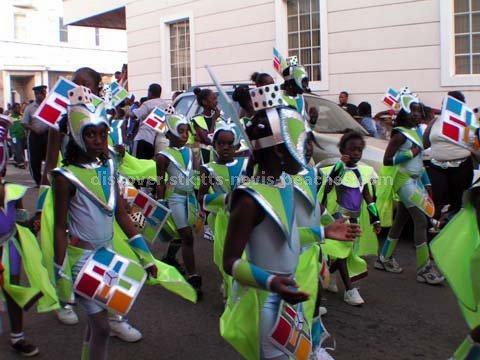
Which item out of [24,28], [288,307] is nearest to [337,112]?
[288,307]

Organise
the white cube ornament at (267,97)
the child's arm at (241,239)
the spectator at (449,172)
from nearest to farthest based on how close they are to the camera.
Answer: the child's arm at (241,239) → the white cube ornament at (267,97) → the spectator at (449,172)

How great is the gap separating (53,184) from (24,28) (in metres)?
33.6

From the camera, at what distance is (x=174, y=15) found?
16.5 m

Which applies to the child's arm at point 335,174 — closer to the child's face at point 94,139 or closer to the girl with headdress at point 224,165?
the girl with headdress at point 224,165

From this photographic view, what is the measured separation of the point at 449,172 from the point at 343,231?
16.6 feet

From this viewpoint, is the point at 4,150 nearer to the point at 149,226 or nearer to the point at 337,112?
the point at 149,226

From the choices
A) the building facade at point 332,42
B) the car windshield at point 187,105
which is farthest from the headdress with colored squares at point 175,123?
the building facade at point 332,42

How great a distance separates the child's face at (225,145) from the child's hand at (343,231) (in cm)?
252

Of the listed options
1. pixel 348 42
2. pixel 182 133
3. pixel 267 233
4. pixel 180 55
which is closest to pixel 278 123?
pixel 267 233

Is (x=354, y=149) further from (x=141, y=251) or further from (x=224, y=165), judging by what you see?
(x=141, y=251)

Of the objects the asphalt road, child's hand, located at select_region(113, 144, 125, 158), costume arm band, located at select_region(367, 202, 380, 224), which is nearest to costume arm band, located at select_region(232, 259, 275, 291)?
the asphalt road

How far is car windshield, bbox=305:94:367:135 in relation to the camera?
8570mm

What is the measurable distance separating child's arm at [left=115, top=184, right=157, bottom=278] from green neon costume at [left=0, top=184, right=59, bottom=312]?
0.74m

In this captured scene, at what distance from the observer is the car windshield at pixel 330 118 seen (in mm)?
8570
